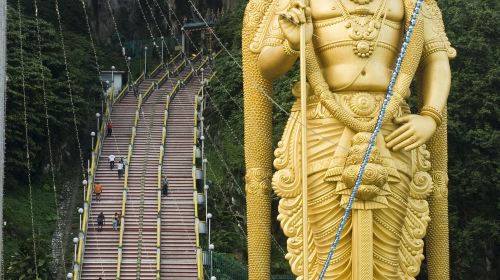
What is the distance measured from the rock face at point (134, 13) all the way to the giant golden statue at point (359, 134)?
2916 cm

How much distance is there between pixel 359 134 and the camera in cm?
1345

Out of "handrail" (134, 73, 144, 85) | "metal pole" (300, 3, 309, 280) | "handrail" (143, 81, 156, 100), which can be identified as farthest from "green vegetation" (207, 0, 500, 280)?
"metal pole" (300, 3, 309, 280)

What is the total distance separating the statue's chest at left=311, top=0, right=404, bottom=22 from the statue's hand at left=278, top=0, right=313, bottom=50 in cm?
55

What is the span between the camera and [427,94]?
13852 millimetres

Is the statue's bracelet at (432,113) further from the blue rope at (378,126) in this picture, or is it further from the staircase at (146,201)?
the staircase at (146,201)

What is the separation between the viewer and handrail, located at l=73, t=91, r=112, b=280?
24.7m

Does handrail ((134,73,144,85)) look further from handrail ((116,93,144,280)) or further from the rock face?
the rock face

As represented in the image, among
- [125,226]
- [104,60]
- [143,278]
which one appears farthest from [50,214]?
[104,60]

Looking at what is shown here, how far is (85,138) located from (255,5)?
18781 millimetres

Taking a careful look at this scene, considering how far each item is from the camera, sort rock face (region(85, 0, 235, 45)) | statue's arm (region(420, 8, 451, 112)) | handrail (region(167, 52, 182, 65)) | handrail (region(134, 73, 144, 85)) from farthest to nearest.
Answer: rock face (region(85, 0, 235, 45)) → handrail (region(167, 52, 182, 65)) → handrail (region(134, 73, 144, 85)) → statue's arm (region(420, 8, 451, 112))

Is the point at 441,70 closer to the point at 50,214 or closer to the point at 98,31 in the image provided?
the point at 50,214

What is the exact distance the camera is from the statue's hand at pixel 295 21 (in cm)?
1312

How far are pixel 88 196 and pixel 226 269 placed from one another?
4533 millimetres

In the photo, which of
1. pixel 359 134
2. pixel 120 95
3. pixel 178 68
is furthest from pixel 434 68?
pixel 178 68
